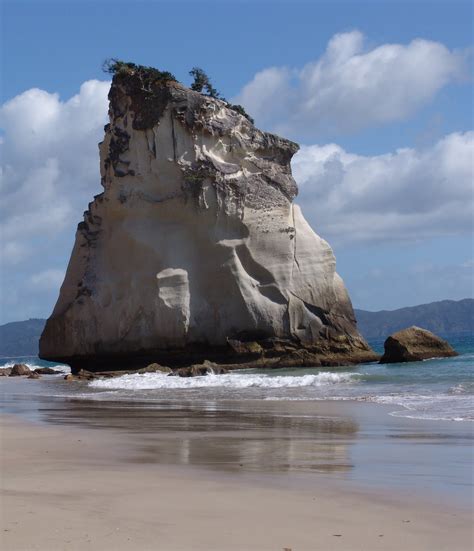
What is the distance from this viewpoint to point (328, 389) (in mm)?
18594

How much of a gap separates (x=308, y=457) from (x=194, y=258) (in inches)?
873

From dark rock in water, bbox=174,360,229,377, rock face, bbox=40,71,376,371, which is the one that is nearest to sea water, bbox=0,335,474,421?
dark rock in water, bbox=174,360,229,377

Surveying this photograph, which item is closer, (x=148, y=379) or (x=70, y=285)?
(x=148, y=379)

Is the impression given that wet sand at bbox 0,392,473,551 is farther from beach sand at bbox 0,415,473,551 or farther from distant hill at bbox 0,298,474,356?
distant hill at bbox 0,298,474,356

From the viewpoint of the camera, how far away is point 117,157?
30.8 meters

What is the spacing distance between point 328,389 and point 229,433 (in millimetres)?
9084

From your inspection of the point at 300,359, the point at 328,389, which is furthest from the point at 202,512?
the point at 300,359

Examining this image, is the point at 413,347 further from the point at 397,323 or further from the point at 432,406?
the point at 397,323

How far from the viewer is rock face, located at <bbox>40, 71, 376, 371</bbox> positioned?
94.3ft

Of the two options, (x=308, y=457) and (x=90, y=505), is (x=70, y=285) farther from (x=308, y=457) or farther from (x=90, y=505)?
(x=90, y=505)

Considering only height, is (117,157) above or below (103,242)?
above

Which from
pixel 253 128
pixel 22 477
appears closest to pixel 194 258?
pixel 253 128

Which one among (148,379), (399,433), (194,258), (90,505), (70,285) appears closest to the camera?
(90,505)

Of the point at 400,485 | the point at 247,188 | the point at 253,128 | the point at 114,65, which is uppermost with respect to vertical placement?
the point at 114,65
